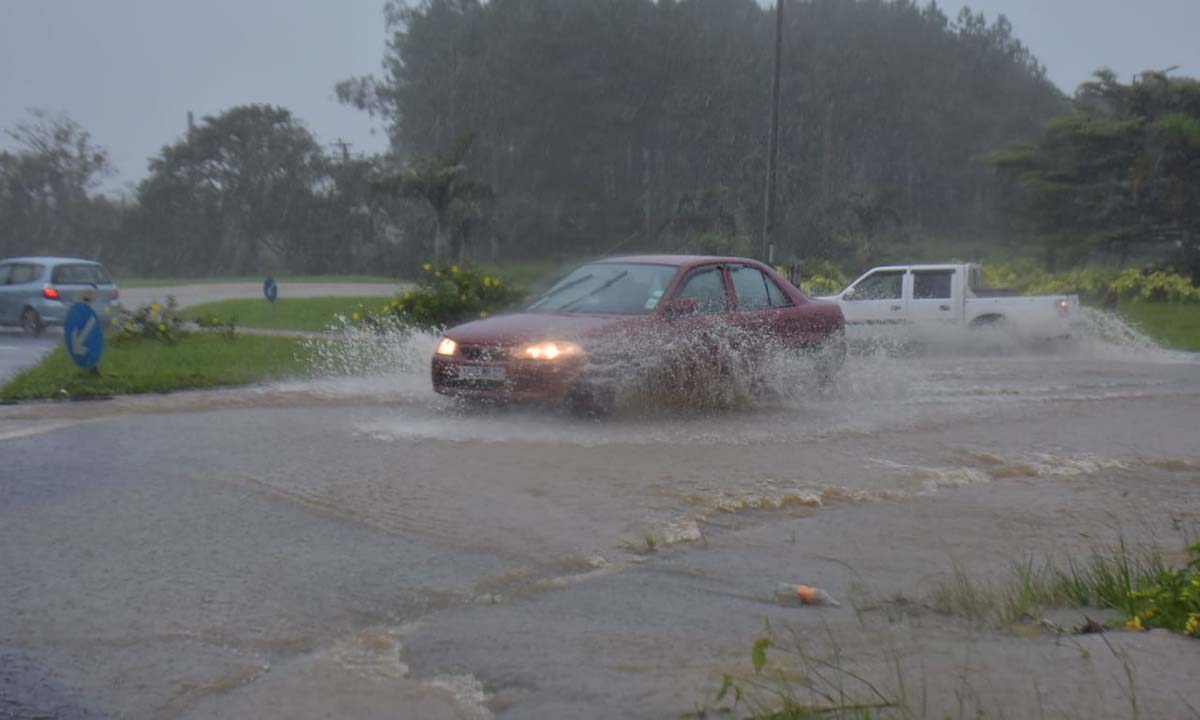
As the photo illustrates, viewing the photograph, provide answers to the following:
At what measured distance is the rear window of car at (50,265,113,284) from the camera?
2277 centimetres

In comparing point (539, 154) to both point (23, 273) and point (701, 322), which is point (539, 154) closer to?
point (23, 273)

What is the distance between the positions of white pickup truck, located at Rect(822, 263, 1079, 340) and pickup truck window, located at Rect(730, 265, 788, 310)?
26.0 ft

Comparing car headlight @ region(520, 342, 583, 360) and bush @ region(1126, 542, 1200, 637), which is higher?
car headlight @ region(520, 342, 583, 360)

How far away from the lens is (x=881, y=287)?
19.8 meters

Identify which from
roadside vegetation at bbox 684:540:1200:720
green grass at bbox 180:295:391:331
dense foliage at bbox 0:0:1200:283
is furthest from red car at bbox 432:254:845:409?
dense foliage at bbox 0:0:1200:283

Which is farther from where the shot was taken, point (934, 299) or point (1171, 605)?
point (934, 299)

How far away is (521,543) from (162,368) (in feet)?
28.0

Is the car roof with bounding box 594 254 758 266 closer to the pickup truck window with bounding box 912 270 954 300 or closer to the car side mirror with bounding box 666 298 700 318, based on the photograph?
the car side mirror with bounding box 666 298 700 318

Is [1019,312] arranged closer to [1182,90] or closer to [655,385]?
[655,385]

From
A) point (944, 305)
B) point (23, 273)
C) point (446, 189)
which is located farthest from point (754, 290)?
point (446, 189)

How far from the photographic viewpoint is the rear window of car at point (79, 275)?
74.7ft

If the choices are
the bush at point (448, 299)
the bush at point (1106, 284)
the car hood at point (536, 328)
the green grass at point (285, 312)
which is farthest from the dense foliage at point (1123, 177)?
the car hood at point (536, 328)

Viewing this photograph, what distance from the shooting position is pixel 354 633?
470 centimetres

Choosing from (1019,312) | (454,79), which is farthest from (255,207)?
(1019,312)
